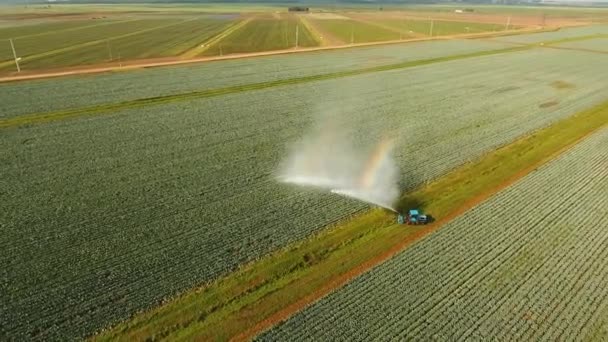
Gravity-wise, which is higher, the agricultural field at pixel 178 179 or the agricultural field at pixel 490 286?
the agricultural field at pixel 178 179

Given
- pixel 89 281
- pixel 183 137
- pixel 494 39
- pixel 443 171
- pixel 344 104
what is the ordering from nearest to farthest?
1. pixel 89 281
2. pixel 443 171
3. pixel 183 137
4. pixel 344 104
5. pixel 494 39

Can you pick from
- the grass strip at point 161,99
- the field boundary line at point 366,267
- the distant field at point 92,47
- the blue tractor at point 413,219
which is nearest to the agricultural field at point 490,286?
the field boundary line at point 366,267

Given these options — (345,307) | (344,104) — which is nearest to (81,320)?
(345,307)

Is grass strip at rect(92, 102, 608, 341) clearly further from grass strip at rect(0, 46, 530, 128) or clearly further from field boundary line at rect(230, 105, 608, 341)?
grass strip at rect(0, 46, 530, 128)

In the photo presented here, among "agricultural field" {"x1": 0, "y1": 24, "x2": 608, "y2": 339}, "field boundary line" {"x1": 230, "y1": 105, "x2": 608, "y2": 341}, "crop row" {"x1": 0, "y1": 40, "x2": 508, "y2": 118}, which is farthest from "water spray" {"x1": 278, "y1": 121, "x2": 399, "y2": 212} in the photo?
"crop row" {"x1": 0, "y1": 40, "x2": 508, "y2": 118}

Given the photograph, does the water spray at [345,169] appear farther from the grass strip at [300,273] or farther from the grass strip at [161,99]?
the grass strip at [161,99]

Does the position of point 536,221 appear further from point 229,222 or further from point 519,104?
point 519,104
